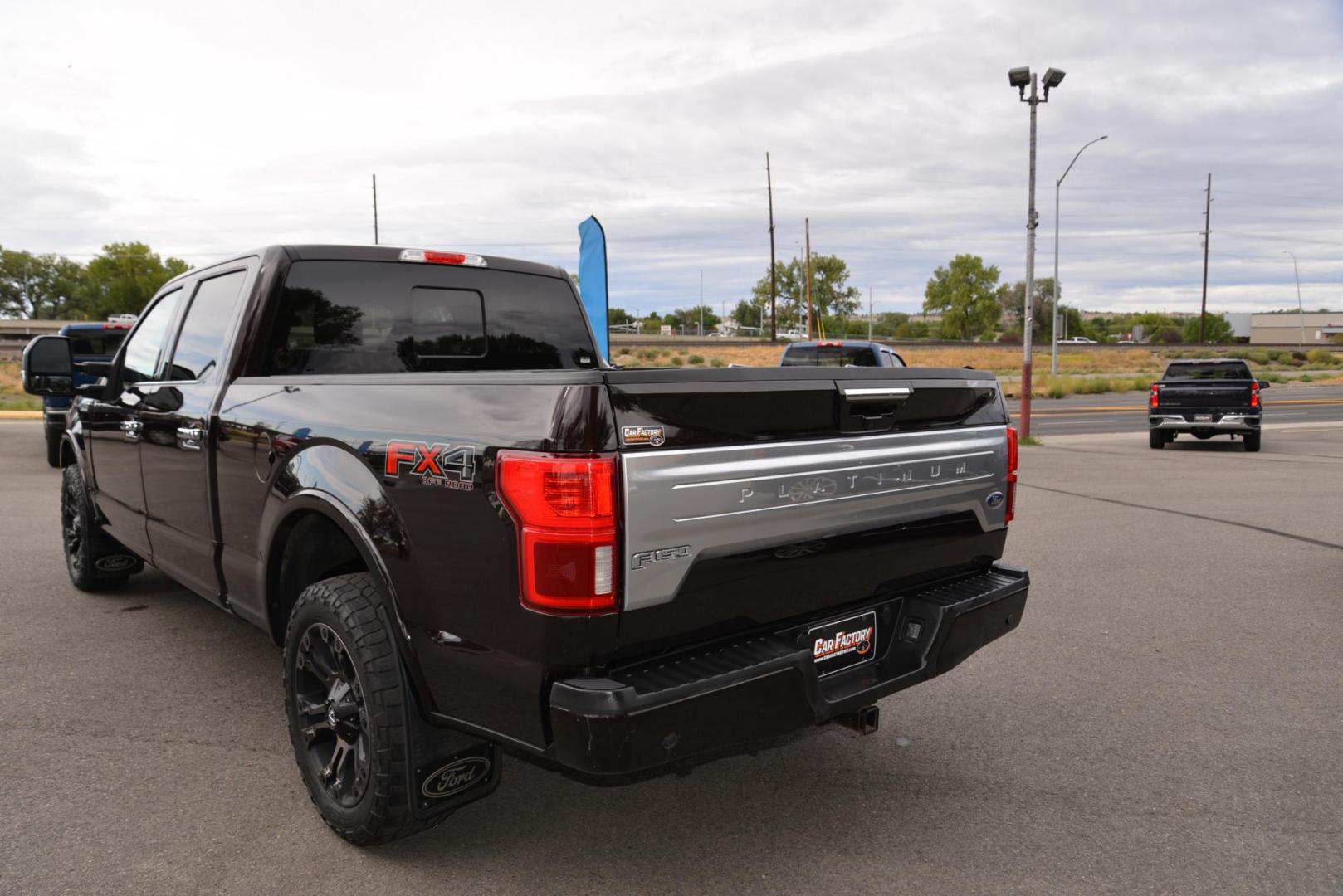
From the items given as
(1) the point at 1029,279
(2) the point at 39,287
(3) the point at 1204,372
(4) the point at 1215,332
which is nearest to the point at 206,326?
(1) the point at 1029,279

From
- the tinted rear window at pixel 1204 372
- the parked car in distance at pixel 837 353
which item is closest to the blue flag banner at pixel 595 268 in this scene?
the parked car in distance at pixel 837 353

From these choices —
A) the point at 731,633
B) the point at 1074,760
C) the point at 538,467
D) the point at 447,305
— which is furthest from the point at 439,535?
the point at 1074,760

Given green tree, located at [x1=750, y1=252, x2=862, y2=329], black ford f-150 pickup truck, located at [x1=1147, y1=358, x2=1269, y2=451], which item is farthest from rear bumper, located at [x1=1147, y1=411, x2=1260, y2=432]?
green tree, located at [x1=750, y1=252, x2=862, y2=329]

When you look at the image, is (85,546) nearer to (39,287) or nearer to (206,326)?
(206,326)

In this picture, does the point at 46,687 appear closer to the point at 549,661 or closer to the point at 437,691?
the point at 437,691

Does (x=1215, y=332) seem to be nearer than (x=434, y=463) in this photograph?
No

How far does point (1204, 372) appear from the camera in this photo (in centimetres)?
1800

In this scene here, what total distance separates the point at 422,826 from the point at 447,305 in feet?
7.48

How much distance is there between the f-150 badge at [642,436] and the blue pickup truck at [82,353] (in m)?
11.5

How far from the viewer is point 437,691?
2.68 m

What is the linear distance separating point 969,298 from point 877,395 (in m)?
107

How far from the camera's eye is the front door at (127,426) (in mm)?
4715

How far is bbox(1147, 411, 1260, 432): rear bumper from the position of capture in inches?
653

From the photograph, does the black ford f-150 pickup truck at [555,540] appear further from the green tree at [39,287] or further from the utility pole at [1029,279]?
A: the green tree at [39,287]
